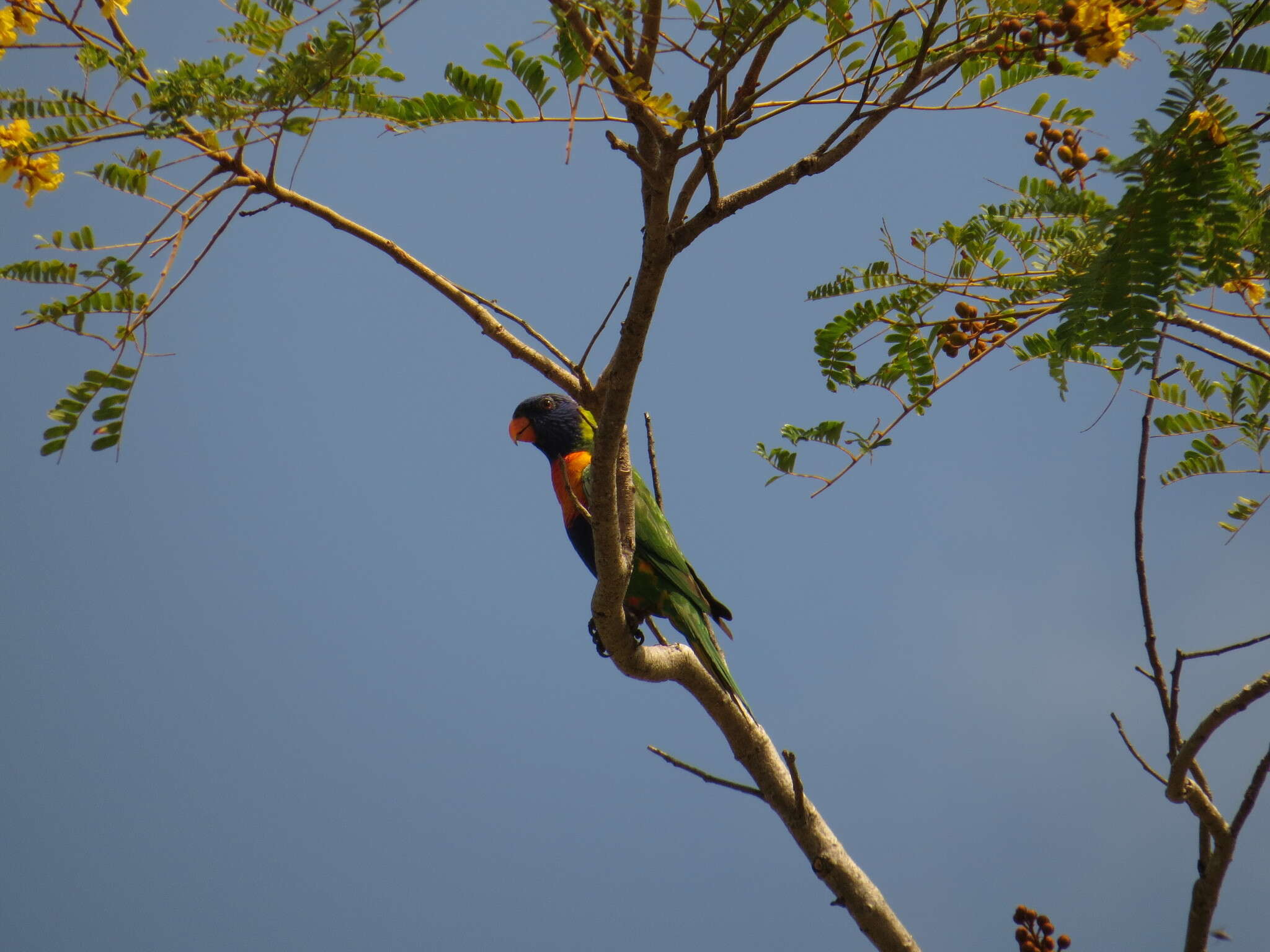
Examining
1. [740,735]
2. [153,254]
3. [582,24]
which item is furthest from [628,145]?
[740,735]

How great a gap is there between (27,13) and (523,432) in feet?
7.94

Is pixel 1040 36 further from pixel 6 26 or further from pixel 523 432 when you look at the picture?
pixel 523 432

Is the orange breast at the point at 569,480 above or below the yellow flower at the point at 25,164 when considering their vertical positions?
above

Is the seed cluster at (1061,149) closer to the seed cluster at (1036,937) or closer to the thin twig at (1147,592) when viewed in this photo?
the thin twig at (1147,592)

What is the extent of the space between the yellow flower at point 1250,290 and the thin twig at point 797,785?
1519 mm

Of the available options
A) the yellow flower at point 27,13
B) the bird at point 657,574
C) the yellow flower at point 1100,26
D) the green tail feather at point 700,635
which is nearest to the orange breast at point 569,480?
the bird at point 657,574

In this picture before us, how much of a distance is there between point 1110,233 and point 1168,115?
182mm

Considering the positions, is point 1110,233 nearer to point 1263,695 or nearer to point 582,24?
point 582,24

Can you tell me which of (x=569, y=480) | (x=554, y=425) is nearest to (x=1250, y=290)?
(x=569, y=480)

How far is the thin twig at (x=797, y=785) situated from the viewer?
241 centimetres

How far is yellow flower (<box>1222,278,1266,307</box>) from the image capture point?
6.98ft

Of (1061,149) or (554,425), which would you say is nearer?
(1061,149)

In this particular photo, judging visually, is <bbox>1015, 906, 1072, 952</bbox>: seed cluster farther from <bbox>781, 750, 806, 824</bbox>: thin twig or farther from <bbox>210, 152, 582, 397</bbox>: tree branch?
<bbox>210, 152, 582, 397</bbox>: tree branch

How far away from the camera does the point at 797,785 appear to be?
8.33 ft
